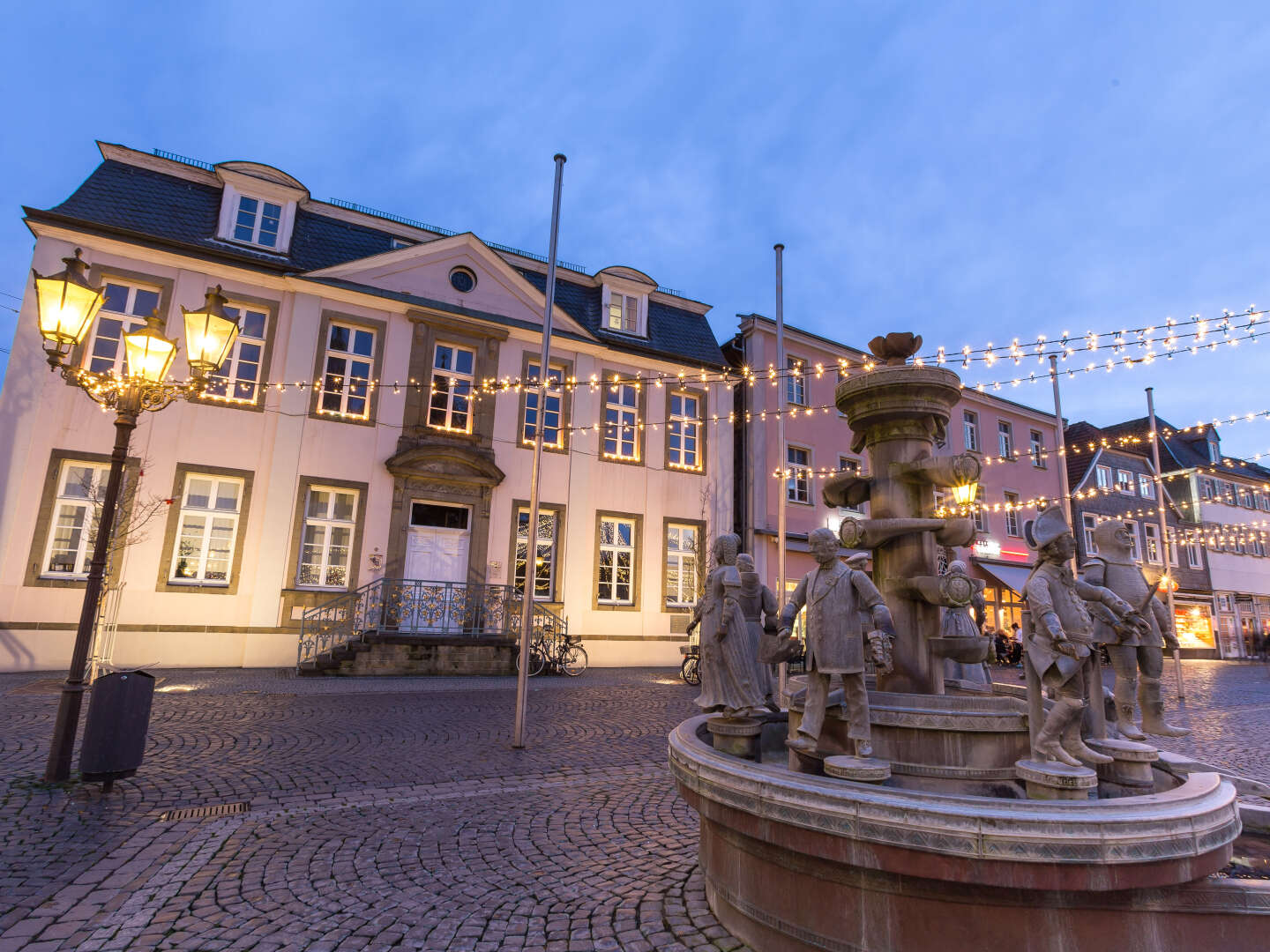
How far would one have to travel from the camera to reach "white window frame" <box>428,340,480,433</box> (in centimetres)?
1673

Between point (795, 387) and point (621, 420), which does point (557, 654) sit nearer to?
point (621, 420)

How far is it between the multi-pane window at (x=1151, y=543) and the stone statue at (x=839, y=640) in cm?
3546

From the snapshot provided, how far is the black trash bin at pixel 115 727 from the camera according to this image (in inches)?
214

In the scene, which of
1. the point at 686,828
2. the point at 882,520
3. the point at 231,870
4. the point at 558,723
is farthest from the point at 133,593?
the point at 882,520

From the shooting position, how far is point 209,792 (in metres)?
5.57

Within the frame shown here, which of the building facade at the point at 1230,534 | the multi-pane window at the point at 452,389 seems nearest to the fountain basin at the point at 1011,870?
the multi-pane window at the point at 452,389

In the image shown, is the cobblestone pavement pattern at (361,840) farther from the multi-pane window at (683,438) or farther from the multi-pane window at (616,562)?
the multi-pane window at (683,438)

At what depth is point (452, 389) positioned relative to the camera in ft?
55.9

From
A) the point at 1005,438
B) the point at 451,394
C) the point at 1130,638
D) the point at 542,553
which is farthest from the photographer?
the point at 1005,438

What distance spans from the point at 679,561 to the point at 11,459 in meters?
15.0

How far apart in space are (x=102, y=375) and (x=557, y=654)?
11.2 meters

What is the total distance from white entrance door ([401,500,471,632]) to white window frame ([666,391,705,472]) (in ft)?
20.3

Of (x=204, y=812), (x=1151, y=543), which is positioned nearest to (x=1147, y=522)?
(x=1151, y=543)

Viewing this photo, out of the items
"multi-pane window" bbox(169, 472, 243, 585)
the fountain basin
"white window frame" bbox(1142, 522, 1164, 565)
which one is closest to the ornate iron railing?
"multi-pane window" bbox(169, 472, 243, 585)
